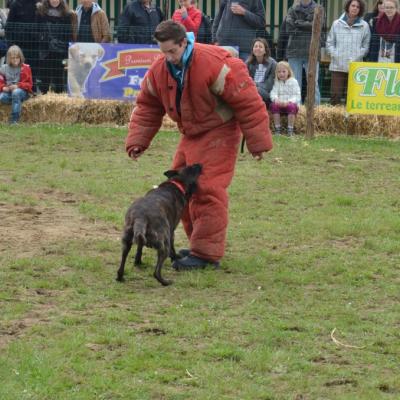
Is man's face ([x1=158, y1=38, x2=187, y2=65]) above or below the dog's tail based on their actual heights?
above

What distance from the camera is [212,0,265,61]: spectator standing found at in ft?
54.4

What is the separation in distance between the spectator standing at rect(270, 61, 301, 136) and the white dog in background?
287 cm

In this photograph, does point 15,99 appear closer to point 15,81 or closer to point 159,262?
point 15,81

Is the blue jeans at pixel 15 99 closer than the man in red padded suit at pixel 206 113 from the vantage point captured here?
No

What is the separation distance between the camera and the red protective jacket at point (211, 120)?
8.26 meters

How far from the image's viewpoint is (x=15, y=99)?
53.8 feet

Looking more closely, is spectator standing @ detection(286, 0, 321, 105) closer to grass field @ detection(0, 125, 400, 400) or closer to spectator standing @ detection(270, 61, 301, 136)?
spectator standing @ detection(270, 61, 301, 136)

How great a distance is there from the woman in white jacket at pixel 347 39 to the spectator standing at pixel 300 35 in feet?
1.19

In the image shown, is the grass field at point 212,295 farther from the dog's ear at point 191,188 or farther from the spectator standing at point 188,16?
the spectator standing at point 188,16

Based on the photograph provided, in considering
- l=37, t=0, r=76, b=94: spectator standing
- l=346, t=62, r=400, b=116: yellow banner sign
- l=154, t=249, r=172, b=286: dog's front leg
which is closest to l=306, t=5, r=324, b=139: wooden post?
l=346, t=62, r=400, b=116: yellow banner sign

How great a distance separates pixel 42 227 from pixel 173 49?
2.61 meters

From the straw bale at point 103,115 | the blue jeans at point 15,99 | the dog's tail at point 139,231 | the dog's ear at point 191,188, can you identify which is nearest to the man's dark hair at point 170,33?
the dog's ear at point 191,188

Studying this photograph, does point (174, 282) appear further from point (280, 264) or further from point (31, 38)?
point (31, 38)

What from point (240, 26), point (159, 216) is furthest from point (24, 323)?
point (240, 26)
